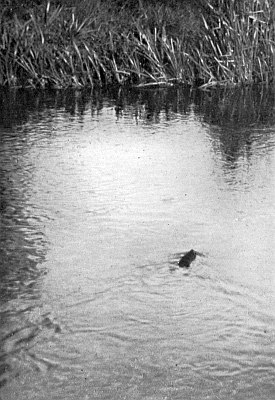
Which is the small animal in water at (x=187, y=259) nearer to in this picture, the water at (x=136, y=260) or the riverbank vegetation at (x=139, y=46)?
the water at (x=136, y=260)

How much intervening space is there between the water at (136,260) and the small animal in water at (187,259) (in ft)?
0.15

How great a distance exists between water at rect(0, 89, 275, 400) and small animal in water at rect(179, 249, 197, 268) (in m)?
0.05

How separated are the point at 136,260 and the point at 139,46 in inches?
263

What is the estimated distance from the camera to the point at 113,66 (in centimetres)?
1166

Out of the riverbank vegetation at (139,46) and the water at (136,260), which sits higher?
the riverbank vegetation at (139,46)

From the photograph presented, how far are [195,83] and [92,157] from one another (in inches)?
164

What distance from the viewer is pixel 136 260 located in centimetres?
520

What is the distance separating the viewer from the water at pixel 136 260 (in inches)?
154

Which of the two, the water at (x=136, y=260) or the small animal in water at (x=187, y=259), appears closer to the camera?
the water at (x=136, y=260)

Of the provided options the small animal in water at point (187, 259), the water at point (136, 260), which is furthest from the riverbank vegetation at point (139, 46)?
the small animal in water at point (187, 259)

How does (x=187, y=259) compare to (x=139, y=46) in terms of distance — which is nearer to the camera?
(x=187, y=259)

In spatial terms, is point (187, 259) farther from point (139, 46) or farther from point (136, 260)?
point (139, 46)

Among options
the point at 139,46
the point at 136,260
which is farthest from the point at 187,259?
the point at 139,46

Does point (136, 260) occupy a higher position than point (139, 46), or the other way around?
point (139, 46)
